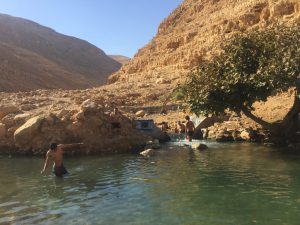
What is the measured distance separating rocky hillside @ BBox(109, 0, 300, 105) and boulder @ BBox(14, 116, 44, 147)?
2135 cm

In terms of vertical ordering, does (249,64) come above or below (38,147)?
above

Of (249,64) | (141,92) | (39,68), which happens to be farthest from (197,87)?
(39,68)

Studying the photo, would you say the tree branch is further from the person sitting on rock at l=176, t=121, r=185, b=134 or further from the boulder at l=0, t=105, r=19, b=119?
the boulder at l=0, t=105, r=19, b=119

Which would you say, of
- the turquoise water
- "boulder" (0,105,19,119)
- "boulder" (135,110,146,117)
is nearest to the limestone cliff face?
"boulder" (135,110,146,117)

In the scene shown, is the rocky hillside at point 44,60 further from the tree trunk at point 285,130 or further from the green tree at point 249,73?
the tree trunk at point 285,130

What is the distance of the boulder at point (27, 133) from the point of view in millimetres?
21500

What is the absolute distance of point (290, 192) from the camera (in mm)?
12234

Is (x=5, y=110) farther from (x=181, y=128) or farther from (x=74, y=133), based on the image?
(x=181, y=128)

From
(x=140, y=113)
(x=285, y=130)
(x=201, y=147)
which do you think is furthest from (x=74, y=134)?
(x=140, y=113)

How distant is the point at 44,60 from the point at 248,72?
10420 cm

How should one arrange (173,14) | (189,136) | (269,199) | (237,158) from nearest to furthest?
1. (269,199)
2. (237,158)
3. (189,136)
4. (173,14)

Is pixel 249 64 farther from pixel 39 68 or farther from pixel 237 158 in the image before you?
pixel 39 68

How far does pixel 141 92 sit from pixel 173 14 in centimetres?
3416

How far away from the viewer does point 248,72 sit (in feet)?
63.2
